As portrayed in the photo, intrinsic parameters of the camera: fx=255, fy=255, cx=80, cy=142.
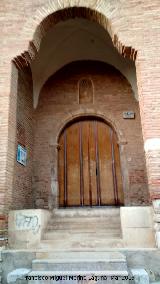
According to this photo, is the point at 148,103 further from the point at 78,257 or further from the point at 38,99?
the point at 38,99

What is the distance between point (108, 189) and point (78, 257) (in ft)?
10.2

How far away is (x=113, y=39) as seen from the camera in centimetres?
539

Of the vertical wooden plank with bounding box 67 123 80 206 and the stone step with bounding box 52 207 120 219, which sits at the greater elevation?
the vertical wooden plank with bounding box 67 123 80 206

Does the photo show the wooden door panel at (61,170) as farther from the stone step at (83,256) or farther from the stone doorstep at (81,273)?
the stone doorstep at (81,273)

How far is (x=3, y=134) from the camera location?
15.8 ft

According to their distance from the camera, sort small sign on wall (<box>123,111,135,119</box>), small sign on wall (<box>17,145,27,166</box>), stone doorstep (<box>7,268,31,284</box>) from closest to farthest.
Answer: stone doorstep (<box>7,268,31,284</box>) → small sign on wall (<box>17,145,27,166</box>) → small sign on wall (<box>123,111,135,119</box>)

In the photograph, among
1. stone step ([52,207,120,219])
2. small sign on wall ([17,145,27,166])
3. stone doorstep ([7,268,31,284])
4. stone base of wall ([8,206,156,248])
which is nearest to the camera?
stone doorstep ([7,268,31,284])

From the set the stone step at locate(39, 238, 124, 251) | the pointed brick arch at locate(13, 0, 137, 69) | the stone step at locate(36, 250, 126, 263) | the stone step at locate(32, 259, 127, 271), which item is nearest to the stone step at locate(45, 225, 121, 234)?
the stone step at locate(39, 238, 124, 251)

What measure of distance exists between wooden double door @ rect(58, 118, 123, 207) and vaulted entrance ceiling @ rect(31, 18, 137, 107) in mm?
1520

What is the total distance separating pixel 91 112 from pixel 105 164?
1573 millimetres

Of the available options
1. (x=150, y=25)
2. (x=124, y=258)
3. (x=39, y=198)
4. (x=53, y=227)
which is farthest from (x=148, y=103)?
(x=39, y=198)

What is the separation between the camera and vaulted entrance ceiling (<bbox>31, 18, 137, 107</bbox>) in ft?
23.0

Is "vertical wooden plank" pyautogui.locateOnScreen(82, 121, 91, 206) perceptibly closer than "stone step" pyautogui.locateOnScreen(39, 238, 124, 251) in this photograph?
No

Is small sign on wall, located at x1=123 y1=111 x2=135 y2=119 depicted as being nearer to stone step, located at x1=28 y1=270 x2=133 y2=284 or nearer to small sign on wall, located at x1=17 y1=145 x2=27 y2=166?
small sign on wall, located at x1=17 y1=145 x2=27 y2=166
